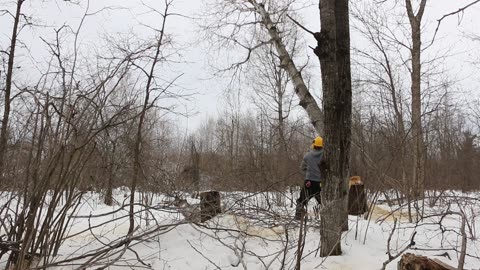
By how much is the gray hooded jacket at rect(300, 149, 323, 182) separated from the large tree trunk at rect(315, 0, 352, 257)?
9.01 feet

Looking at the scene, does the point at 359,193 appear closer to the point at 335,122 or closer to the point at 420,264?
the point at 335,122

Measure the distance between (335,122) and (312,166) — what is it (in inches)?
117

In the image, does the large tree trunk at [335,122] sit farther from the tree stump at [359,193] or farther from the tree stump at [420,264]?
the tree stump at [359,193]

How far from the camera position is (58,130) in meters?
3.36

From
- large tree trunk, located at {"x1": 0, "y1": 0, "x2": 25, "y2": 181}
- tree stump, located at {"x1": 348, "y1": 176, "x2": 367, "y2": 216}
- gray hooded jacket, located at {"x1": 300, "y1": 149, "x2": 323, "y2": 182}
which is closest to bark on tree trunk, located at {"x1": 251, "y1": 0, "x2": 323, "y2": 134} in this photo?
gray hooded jacket, located at {"x1": 300, "y1": 149, "x2": 323, "y2": 182}

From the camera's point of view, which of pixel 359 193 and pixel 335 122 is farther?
pixel 359 193

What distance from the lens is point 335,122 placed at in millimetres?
4211

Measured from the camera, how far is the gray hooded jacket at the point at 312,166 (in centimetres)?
704

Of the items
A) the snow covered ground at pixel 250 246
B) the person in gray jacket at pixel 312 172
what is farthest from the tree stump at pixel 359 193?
the snow covered ground at pixel 250 246

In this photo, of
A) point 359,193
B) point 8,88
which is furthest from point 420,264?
point 8,88

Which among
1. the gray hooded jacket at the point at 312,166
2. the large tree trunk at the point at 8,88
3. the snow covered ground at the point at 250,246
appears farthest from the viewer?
the gray hooded jacket at the point at 312,166

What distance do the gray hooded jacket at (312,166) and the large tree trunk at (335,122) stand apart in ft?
9.01

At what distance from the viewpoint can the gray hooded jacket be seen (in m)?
7.04

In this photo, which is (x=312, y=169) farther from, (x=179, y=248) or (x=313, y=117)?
(x=179, y=248)
